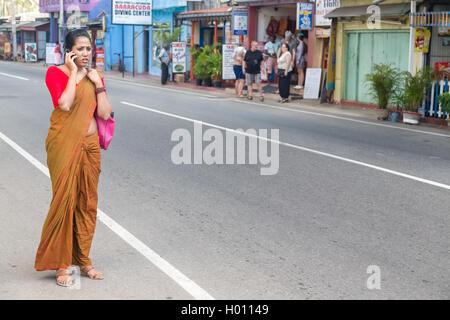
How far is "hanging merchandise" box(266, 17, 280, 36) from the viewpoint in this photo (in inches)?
1053

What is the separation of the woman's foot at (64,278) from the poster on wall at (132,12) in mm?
29624

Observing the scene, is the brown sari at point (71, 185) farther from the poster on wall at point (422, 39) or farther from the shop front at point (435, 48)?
the poster on wall at point (422, 39)

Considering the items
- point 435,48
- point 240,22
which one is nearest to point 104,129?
point 435,48

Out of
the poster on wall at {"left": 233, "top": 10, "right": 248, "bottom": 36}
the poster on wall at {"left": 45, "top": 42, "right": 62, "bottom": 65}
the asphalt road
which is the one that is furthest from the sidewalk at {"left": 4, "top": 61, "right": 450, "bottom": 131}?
the poster on wall at {"left": 45, "top": 42, "right": 62, "bottom": 65}

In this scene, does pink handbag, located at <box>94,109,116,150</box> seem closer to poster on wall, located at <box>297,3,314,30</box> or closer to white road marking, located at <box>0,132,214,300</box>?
white road marking, located at <box>0,132,214,300</box>

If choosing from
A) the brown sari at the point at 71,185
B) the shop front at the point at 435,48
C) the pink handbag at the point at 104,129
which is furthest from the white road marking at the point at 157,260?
the shop front at the point at 435,48

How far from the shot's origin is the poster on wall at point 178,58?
29842 millimetres

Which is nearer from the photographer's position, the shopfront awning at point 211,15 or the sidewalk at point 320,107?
the sidewalk at point 320,107

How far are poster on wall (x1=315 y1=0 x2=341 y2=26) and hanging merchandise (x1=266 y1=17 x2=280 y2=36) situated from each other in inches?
177

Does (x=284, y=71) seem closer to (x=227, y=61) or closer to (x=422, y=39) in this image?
(x=227, y=61)

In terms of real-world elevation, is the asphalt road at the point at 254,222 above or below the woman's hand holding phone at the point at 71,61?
below

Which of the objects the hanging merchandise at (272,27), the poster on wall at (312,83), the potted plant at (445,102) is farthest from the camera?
the hanging merchandise at (272,27)

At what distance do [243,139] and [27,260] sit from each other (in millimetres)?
7198

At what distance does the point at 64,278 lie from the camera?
4.98 m
